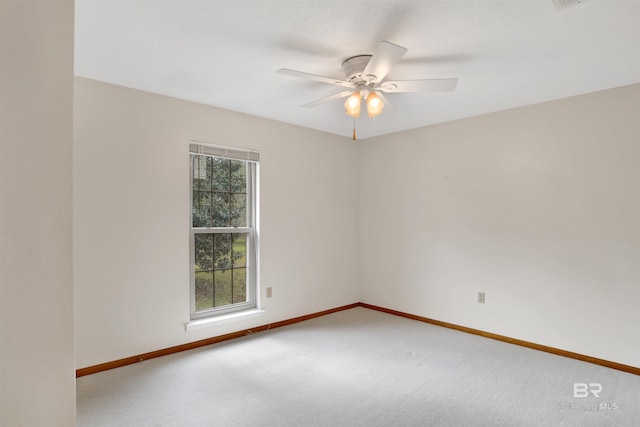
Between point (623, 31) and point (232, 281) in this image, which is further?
point (232, 281)

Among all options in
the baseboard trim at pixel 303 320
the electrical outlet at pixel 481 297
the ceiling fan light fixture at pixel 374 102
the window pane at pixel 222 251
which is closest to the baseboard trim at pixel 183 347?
the baseboard trim at pixel 303 320

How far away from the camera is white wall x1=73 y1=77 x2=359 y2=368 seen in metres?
2.82

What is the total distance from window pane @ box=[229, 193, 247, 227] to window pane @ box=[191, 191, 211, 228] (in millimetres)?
261

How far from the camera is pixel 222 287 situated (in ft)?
12.3

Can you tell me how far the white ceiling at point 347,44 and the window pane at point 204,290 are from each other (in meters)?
1.70

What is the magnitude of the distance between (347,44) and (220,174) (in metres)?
2.01

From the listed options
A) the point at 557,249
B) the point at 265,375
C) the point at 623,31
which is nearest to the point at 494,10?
the point at 623,31

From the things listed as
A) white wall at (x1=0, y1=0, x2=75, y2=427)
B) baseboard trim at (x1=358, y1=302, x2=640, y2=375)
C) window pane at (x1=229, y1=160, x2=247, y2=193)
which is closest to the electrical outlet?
baseboard trim at (x1=358, y1=302, x2=640, y2=375)

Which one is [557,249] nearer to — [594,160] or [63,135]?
[594,160]

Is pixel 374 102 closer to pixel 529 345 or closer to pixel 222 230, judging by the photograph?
pixel 222 230

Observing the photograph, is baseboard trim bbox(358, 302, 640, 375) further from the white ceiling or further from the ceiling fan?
the ceiling fan

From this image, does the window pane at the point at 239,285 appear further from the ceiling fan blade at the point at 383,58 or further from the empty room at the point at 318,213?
the ceiling fan blade at the point at 383,58

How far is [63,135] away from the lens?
79 centimetres

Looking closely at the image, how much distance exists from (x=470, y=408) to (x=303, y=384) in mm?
1151
